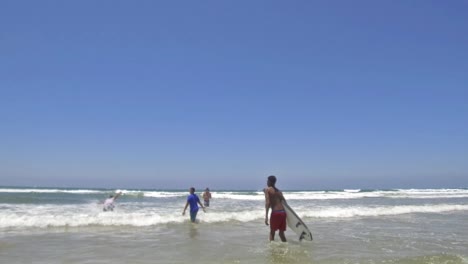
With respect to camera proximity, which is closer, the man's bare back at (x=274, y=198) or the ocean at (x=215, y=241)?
the ocean at (x=215, y=241)

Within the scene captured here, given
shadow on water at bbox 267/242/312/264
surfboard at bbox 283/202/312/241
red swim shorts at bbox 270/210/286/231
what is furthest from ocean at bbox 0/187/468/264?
red swim shorts at bbox 270/210/286/231

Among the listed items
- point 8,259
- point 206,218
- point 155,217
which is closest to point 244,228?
point 206,218

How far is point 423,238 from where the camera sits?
40.5ft

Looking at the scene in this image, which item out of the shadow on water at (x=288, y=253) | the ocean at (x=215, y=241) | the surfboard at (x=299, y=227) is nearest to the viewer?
the shadow on water at (x=288, y=253)

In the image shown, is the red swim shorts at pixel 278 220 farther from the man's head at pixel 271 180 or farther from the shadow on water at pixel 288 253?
the man's head at pixel 271 180

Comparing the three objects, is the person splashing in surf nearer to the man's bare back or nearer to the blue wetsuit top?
the man's bare back

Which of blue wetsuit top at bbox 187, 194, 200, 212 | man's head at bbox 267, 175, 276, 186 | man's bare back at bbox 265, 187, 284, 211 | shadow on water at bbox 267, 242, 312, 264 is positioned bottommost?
shadow on water at bbox 267, 242, 312, 264

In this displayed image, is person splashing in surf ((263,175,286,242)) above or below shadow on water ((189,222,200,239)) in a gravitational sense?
above

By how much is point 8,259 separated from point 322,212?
14535mm

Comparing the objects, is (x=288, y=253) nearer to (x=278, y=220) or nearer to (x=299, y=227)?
(x=278, y=220)

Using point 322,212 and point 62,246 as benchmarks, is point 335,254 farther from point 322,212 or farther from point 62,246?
point 322,212

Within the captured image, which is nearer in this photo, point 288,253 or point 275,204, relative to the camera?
point 288,253

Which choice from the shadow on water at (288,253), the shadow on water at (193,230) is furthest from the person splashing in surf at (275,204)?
the shadow on water at (193,230)

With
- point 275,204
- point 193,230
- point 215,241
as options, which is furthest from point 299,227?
point 193,230
